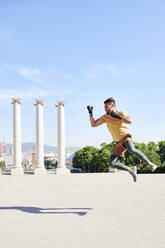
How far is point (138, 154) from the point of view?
544 inches

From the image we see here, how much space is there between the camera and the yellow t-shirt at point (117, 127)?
46.9 feet

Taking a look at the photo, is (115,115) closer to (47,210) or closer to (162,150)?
(47,210)

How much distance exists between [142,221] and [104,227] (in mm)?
1666

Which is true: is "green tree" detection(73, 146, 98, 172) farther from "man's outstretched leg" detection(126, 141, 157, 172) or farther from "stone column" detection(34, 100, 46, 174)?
"man's outstretched leg" detection(126, 141, 157, 172)

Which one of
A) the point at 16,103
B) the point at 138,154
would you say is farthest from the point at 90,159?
the point at 138,154

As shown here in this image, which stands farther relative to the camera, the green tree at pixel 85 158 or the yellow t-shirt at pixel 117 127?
the green tree at pixel 85 158

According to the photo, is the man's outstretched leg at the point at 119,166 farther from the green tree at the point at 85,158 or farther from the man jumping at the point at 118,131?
the green tree at the point at 85,158

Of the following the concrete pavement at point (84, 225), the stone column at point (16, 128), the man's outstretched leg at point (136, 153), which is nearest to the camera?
the concrete pavement at point (84, 225)

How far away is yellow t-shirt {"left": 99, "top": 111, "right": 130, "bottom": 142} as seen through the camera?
14.3 meters

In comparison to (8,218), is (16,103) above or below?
above

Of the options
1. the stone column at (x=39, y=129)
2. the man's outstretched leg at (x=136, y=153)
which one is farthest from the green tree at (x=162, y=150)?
the man's outstretched leg at (x=136, y=153)

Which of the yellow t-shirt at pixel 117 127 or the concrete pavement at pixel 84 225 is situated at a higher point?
the yellow t-shirt at pixel 117 127

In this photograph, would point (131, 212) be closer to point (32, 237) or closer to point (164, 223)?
point (164, 223)

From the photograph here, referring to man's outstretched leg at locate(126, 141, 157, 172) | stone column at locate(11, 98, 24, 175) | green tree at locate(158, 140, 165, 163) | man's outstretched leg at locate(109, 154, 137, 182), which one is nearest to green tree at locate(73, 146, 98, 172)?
green tree at locate(158, 140, 165, 163)
